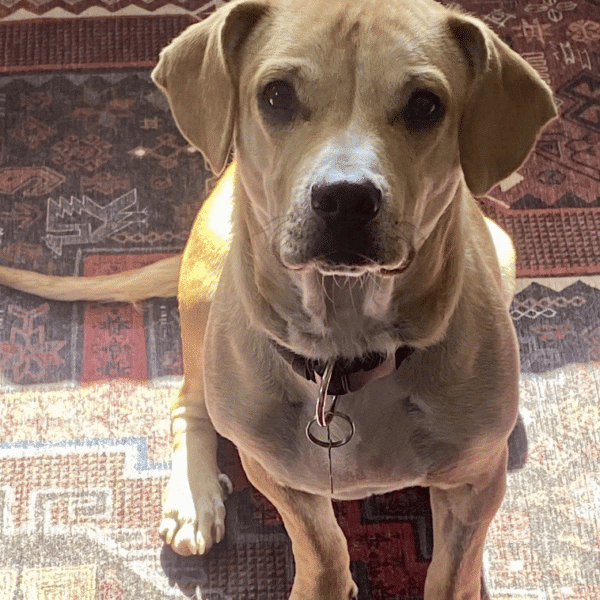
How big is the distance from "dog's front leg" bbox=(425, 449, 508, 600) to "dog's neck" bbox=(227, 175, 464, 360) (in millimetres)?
384

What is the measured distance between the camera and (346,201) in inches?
51.5

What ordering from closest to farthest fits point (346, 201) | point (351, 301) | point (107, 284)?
point (346, 201), point (351, 301), point (107, 284)

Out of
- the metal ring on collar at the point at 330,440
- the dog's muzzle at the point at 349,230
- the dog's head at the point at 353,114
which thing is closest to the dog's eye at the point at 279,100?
the dog's head at the point at 353,114

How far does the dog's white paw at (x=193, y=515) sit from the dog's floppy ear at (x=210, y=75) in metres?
0.94

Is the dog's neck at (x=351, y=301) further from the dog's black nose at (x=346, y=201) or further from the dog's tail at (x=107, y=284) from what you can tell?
the dog's tail at (x=107, y=284)

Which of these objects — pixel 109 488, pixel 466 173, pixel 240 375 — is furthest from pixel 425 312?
pixel 109 488

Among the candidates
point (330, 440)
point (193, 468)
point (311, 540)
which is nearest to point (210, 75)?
point (330, 440)

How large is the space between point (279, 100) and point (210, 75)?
0.47 ft

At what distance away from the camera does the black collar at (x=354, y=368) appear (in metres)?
1.57

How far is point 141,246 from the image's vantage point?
270cm

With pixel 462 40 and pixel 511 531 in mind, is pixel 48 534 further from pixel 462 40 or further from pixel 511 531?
pixel 462 40

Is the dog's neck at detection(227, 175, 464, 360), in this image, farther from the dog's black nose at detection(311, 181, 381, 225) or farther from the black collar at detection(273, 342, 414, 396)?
the dog's black nose at detection(311, 181, 381, 225)

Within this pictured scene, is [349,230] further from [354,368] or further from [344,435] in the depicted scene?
[344,435]

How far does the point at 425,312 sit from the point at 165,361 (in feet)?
3.63
